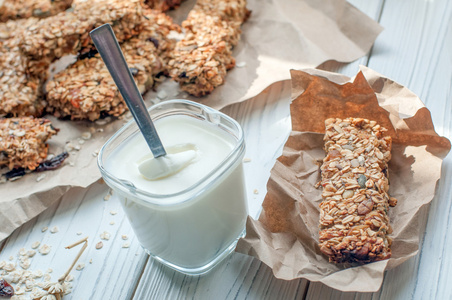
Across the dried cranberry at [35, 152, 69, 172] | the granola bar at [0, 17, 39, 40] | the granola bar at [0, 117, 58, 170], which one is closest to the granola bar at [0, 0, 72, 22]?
the granola bar at [0, 17, 39, 40]

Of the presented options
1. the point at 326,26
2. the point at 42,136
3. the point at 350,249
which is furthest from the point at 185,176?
the point at 326,26

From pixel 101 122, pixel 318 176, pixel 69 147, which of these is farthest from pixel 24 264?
pixel 318 176

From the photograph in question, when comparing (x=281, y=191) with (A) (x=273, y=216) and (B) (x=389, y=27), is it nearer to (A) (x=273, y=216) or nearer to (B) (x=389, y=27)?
(A) (x=273, y=216)

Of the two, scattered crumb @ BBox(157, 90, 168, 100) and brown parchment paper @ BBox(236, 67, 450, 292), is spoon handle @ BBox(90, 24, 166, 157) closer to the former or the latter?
brown parchment paper @ BBox(236, 67, 450, 292)

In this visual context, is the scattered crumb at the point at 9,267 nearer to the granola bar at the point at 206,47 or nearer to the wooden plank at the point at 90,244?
the wooden plank at the point at 90,244

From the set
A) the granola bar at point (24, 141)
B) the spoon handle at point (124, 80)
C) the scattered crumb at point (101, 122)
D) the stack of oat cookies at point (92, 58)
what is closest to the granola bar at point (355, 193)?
the spoon handle at point (124, 80)

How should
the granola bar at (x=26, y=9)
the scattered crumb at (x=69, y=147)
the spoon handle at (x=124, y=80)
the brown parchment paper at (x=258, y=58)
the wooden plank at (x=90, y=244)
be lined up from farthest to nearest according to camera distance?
1. the granola bar at (x=26, y=9)
2. the scattered crumb at (x=69, y=147)
3. the brown parchment paper at (x=258, y=58)
4. the wooden plank at (x=90, y=244)
5. the spoon handle at (x=124, y=80)
